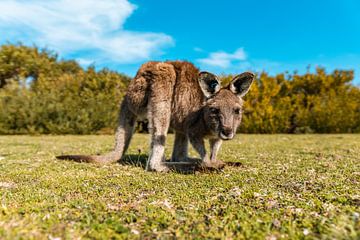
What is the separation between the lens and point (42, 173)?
465cm

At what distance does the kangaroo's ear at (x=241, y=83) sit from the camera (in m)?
4.45

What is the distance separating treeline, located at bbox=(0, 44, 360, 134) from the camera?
15.9 metres

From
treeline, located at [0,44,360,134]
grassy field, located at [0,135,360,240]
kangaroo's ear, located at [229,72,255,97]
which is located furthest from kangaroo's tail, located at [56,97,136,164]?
treeline, located at [0,44,360,134]

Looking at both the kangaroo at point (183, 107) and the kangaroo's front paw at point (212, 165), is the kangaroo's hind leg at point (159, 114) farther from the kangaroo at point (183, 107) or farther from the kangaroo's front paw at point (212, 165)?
the kangaroo's front paw at point (212, 165)

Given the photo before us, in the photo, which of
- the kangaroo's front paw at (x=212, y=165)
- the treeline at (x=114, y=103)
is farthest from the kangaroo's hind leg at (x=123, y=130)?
the treeline at (x=114, y=103)

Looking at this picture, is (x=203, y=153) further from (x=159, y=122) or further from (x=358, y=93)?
(x=358, y=93)

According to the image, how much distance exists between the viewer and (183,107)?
483 cm

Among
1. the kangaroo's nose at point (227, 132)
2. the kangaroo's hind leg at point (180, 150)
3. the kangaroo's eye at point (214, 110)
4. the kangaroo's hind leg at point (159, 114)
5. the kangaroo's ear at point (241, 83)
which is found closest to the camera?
the kangaroo's nose at point (227, 132)

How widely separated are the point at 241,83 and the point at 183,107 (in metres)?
1.01

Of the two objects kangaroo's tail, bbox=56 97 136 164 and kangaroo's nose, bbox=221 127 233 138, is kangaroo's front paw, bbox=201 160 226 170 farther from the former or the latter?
kangaroo's tail, bbox=56 97 136 164

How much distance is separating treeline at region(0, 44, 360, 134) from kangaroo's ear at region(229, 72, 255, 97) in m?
10.7

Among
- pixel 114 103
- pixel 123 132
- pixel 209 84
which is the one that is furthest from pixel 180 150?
pixel 114 103

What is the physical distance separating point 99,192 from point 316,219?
93.2 inches

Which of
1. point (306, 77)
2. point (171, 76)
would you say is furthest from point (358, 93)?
point (171, 76)
